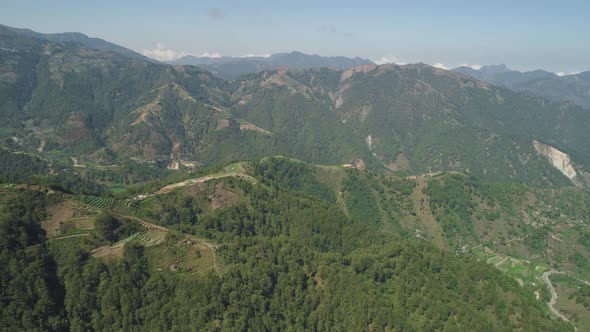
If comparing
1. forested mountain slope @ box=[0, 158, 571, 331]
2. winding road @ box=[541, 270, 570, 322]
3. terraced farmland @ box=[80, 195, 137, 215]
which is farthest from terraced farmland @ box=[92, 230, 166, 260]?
winding road @ box=[541, 270, 570, 322]

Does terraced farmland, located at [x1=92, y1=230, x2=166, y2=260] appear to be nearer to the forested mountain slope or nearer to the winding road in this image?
the forested mountain slope

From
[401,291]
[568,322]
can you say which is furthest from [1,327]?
[568,322]

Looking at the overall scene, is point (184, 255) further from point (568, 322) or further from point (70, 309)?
point (568, 322)

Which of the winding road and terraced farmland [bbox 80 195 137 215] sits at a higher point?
terraced farmland [bbox 80 195 137 215]

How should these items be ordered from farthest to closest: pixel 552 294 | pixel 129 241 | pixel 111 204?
pixel 552 294
pixel 111 204
pixel 129 241

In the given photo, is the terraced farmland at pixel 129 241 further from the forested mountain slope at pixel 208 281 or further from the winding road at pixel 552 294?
the winding road at pixel 552 294


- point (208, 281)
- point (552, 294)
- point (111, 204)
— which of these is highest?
point (111, 204)

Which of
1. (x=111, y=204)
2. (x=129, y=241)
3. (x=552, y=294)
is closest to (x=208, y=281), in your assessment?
(x=129, y=241)

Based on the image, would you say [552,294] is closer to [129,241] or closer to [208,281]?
[208,281]

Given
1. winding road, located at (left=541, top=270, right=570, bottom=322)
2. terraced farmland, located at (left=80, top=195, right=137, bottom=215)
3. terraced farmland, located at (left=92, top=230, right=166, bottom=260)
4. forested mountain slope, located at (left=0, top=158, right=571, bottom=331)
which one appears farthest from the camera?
winding road, located at (left=541, top=270, right=570, bottom=322)

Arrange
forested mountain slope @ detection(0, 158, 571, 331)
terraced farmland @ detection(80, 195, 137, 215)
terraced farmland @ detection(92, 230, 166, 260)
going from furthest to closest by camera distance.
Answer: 1. terraced farmland @ detection(80, 195, 137, 215)
2. terraced farmland @ detection(92, 230, 166, 260)
3. forested mountain slope @ detection(0, 158, 571, 331)

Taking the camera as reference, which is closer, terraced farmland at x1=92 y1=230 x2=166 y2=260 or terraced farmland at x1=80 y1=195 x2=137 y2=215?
terraced farmland at x1=92 y1=230 x2=166 y2=260
